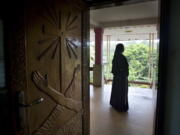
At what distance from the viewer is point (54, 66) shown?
51.7 inches

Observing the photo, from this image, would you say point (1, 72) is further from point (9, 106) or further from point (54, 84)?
point (54, 84)

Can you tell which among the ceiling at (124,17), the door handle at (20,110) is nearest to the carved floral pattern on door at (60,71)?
the door handle at (20,110)

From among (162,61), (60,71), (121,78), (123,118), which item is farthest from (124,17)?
(60,71)

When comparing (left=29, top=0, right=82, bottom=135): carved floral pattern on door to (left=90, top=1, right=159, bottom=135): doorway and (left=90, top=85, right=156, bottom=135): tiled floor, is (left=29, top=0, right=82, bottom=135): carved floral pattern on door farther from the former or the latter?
(left=90, top=85, right=156, bottom=135): tiled floor

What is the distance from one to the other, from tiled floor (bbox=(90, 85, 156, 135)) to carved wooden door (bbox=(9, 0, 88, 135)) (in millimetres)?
930

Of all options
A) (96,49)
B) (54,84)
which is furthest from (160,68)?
(96,49)

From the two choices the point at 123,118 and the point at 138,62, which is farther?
the point at 138,62

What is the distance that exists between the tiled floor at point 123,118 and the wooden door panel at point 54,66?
3.15 ft

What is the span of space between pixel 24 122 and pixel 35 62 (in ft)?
Answer: 1.40

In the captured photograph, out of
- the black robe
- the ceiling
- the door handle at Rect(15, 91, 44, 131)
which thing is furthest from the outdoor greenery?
the door handle at Rect(15, 91, 44, 131)

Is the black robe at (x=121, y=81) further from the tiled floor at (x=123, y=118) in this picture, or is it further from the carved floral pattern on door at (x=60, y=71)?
the carved floral pattern on door at (x=60, y=71)

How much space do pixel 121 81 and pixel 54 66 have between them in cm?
237

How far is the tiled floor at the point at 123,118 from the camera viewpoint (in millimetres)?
2459

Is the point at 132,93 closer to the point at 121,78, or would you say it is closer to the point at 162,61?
the point at 121,78
